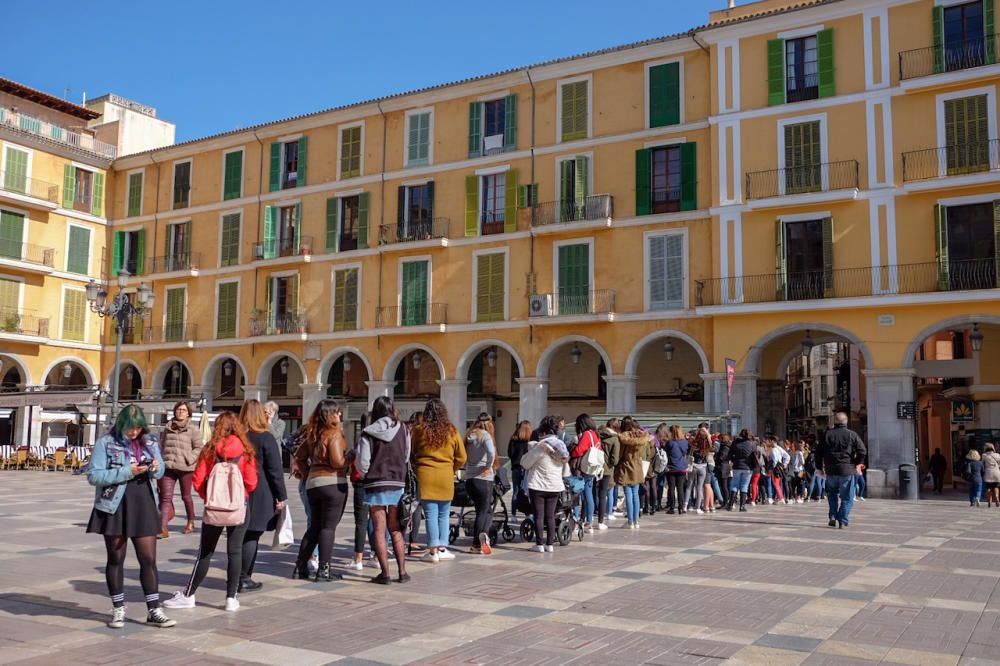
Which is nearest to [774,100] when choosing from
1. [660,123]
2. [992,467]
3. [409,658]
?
[660,123]

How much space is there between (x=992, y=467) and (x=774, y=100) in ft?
38.1

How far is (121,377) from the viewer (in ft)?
129

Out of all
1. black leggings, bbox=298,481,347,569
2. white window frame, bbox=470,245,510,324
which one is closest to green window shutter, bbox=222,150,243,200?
white window frame, bbox=470,245,510,324

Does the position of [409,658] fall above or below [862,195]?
below

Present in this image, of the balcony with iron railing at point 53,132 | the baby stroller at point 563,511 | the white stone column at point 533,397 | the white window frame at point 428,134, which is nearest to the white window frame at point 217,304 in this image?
the white window frame at point 428,134

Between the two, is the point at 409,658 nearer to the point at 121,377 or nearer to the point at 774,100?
the point at 774,100

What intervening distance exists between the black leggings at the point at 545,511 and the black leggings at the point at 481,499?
541mm

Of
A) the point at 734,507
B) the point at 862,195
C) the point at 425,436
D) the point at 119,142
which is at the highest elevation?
the point at 119,142

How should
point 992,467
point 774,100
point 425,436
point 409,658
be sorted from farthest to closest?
point 774,100, point 992,467, point 425,436, point 409,658

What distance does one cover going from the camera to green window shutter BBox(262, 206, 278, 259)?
114 feet

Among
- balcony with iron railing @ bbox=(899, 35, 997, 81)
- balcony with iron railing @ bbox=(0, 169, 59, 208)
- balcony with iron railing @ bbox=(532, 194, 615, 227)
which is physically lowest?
balcony with iron railing @ bbox=(532, 194, 615, 227)

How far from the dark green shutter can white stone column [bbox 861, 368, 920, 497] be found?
22.3 metres

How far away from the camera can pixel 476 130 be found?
3125 centimetres

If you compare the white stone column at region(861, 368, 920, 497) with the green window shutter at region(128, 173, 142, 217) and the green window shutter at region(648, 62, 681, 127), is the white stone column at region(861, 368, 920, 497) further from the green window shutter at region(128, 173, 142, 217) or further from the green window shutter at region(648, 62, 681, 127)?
the green window shutter at region(128, 173, 142, 217)
